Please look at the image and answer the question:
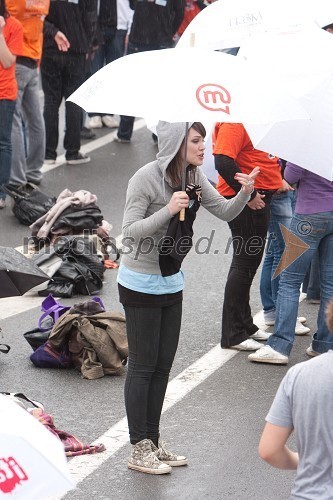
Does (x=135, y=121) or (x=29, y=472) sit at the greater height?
(x=29, y=472)

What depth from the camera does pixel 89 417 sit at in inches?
270

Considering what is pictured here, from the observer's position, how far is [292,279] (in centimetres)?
773

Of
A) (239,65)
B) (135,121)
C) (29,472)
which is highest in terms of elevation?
(239,65)

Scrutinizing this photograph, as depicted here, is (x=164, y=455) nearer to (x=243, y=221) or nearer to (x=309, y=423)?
(x=243, y=221)

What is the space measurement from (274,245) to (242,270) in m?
0.41

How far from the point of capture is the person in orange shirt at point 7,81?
1072 centimetres

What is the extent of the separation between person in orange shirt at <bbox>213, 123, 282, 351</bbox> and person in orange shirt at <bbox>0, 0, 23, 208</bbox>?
11.7 feet

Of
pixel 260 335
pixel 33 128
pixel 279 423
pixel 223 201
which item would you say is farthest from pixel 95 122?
pixel 279 423

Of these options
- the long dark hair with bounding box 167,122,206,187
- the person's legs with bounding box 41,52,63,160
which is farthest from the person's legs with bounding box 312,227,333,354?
the person's legs with bounding box 41,52,63,160

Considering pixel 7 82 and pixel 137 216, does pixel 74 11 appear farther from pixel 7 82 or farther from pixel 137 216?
pixel 137 216

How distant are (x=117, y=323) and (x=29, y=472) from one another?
4.16m

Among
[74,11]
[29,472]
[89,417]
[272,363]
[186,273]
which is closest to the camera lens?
[29,472]

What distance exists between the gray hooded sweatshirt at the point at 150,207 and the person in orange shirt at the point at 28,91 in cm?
545

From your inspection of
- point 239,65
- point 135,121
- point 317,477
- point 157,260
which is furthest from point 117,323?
point 135,121
